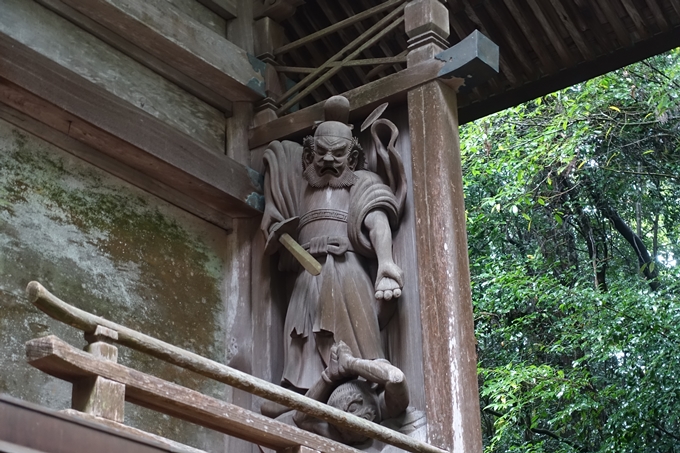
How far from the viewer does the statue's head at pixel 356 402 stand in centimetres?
505

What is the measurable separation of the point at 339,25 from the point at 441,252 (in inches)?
64.6

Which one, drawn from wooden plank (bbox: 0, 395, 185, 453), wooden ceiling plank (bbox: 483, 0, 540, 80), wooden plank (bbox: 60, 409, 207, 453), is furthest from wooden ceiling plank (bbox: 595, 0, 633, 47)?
wooden plank (bbox: 0, 395, 185, 453)

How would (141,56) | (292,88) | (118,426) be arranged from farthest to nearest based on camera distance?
(292,88) → (141,56) → (118,426)

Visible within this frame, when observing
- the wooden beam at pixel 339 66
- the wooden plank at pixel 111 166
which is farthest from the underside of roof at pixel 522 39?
the wooden plank at pixel 111 166

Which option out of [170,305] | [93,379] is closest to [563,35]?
[170,305]

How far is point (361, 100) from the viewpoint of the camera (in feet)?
19.2

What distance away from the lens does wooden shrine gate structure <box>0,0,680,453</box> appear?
518cm

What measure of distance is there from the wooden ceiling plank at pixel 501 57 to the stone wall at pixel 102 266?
6.16ft

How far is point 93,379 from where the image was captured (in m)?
3.54

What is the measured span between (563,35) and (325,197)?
5.76 ft

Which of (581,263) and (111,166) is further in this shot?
(581,263)

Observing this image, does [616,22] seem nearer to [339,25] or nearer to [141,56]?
[339,25]

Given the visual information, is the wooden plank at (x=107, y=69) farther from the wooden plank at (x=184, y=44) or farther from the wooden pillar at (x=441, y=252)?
the wooden pillar at (x=441, y=252)

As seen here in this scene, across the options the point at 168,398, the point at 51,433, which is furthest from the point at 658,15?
the point at 51,433
